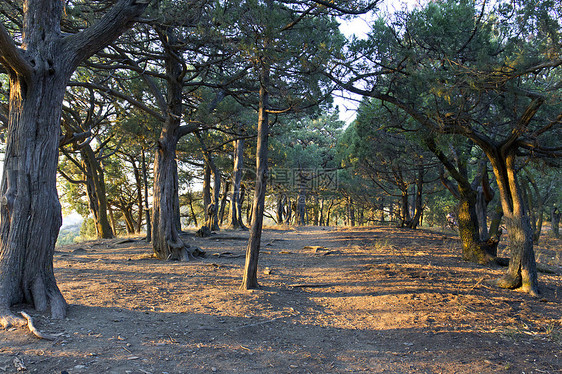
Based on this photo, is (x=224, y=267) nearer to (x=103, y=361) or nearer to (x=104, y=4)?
(x=103, y=361)

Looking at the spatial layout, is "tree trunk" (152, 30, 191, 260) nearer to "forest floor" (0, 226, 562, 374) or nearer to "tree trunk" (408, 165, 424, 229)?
"forest floor" (0, 226, 562, 374)

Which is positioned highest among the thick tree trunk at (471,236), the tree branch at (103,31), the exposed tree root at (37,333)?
the tree branch at (103,31)

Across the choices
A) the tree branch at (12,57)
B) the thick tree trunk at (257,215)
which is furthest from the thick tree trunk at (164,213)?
the tree branch at (12,57)

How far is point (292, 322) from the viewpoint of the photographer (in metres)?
4.89

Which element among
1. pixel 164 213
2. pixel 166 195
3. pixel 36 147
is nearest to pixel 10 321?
pixel 36 147

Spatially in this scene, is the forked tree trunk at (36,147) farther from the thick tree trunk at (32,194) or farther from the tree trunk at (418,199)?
the tree trunk at (418,199)

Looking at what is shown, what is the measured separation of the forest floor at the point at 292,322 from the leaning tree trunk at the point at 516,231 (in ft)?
0.97

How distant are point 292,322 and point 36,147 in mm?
4123

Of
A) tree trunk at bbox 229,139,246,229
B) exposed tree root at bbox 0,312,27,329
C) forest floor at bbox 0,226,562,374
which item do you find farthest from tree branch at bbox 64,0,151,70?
tree trunk at bbox 229,139,246,229

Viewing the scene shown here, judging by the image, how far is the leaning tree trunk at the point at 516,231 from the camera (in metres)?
6.23

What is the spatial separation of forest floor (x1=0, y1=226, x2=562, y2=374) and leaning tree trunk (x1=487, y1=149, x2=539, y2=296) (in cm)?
30

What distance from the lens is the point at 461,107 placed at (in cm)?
600

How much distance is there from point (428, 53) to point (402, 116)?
8.23 feet

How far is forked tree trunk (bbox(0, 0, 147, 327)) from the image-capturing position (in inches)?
164
